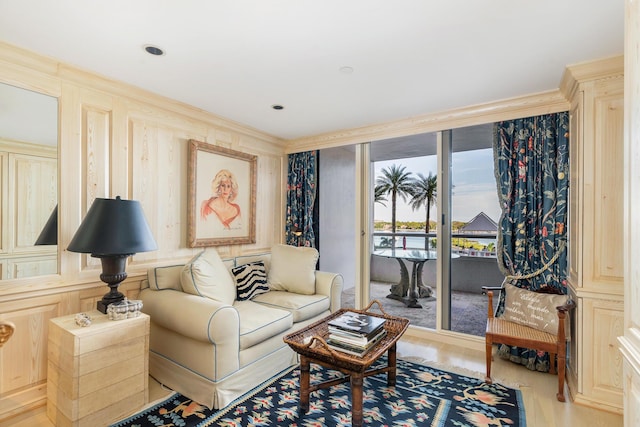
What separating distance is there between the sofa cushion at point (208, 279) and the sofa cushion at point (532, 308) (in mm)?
2488

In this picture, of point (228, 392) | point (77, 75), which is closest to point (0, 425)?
point (228, 392)

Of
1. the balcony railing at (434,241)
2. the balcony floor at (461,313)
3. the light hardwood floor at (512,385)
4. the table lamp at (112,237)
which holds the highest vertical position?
the table lamp at (112,237)

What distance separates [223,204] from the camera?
352cm

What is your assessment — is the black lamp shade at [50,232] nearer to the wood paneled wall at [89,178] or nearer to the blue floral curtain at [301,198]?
the wood paneled wall at [89,178]

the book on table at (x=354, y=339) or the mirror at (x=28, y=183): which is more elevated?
the mirror at (x=28, y=183)

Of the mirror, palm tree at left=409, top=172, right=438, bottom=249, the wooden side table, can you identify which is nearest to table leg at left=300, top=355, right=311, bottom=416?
the wooden side table

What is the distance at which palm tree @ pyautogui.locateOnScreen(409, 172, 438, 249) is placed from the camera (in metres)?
3.78

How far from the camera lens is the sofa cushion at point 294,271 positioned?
3322 mm

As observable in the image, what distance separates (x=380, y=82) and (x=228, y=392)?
2.59 meters

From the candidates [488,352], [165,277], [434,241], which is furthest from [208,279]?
[434,241]

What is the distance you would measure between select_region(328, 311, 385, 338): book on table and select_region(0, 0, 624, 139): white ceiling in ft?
6.01

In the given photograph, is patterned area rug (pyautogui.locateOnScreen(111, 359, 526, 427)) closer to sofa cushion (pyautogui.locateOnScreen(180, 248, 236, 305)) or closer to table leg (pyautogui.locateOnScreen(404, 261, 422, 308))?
sofa cushion (pyautogui.locateOnScreen(180, 248, 236, 305))

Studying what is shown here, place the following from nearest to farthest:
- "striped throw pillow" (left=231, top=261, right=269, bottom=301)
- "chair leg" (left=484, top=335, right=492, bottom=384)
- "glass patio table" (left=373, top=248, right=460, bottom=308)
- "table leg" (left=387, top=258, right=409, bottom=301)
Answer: "chair leg" (left=484, top=335, right=492, bottom=384), "striped throw pillow" (left=231, top=261, right=269, bottom=301), "glass patio table" (left=373, top=248, right=460, bottom=308), "table leg" (left=387, top=258, right=409, bottom=301)

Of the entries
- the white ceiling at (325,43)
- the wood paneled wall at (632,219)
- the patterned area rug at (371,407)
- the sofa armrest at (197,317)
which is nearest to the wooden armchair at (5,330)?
the sofa armrest at (197,317)
